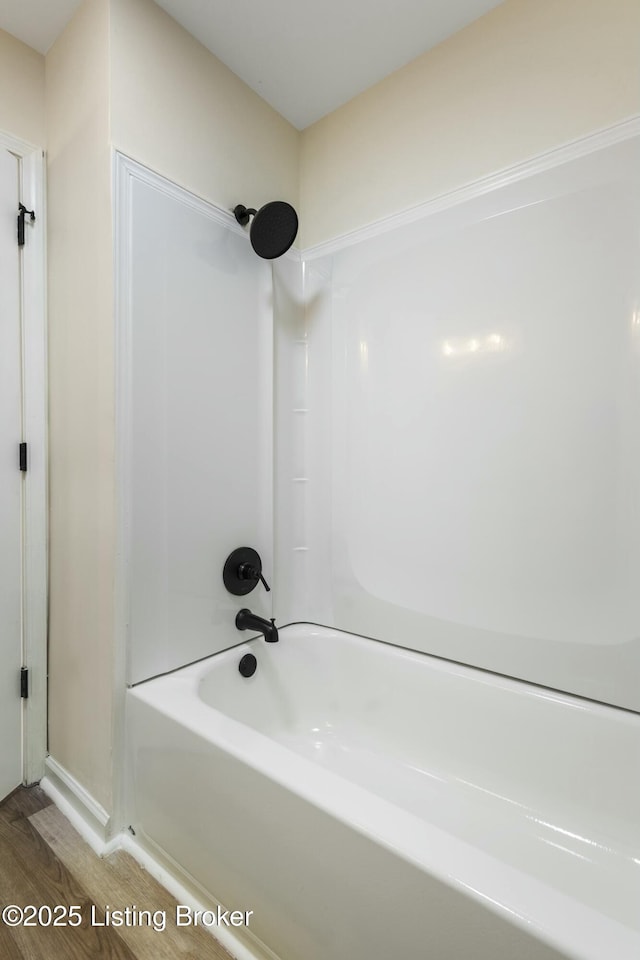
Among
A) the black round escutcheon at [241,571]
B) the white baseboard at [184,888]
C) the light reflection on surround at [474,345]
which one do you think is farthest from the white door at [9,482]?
the light reflection on surround at [474,345]

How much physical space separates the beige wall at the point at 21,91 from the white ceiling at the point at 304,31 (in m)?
0.04

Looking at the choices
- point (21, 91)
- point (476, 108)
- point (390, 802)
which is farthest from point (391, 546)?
point (21, 91)

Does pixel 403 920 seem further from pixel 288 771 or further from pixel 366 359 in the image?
pixel 366 359

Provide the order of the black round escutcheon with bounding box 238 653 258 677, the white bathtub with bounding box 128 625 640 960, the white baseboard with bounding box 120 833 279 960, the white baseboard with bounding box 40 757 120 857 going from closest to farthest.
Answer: the white bathtub with bounding box 128 625 640 960
the white baseboard with bounding box 120 833 279 960
the white baseboard with bounding box 40 757 120 857
the black round escutcheon with bounding box 238 653 258 677

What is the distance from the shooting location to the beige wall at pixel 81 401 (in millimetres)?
1399

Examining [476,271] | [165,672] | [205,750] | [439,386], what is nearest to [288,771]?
[205,750]

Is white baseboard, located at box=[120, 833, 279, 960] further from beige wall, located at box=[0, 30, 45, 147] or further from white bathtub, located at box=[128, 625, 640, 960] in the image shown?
beige wall, located at box=[0, 30, 45, 147]

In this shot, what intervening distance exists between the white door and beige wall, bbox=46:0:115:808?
104 millimetres

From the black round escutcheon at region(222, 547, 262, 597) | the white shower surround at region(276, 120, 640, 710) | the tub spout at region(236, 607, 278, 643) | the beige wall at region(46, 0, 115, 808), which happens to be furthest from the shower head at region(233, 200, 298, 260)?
the tub spout at region(236, 607, 278, 643)

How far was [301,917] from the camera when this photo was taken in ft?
3.15

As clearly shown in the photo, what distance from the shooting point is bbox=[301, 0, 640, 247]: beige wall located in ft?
4.26

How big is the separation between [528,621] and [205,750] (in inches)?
39.5

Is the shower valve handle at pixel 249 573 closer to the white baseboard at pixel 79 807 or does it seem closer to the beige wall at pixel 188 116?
the white baseboard at pixel 79 807

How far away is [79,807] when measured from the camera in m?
1.51
